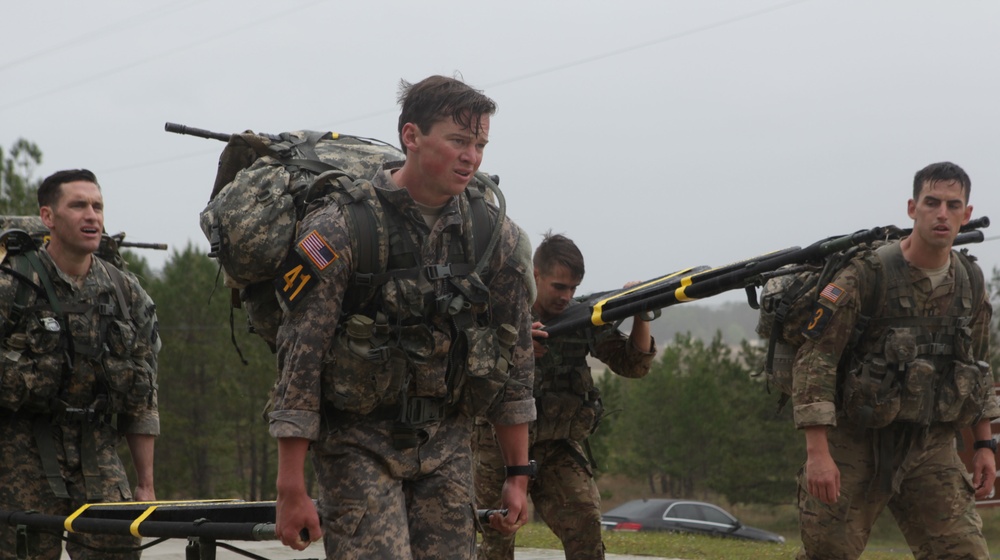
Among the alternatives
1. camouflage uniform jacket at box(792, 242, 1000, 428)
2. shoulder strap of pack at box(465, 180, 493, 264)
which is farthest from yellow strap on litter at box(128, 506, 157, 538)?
camouflage uniform jacket at box(792, 242, 1000, 428)

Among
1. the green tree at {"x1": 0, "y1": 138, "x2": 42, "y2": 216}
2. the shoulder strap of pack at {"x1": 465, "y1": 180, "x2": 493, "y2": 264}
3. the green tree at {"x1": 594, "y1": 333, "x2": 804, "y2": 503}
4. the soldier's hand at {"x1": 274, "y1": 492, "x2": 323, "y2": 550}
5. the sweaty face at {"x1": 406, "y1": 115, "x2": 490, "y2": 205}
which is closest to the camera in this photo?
the soldier's hand at {"x1": 274, "y1": 492, "x2": 323, "y2": 550}

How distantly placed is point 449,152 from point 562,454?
3.62 meters

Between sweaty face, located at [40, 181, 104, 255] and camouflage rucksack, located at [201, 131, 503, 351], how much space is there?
1985mm

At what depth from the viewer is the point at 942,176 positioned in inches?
240

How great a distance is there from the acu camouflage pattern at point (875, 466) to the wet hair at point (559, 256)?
1.54m

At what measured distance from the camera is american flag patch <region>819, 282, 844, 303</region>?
607 cm

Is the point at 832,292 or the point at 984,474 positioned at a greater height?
the point at 832,292

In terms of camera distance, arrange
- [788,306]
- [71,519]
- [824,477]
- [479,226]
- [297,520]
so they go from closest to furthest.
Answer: [297,520], [479,226], [71,519], [824,477], [788,306]

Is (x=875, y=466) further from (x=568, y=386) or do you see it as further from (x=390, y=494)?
(x=390, y=494)

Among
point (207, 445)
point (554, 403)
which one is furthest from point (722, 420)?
point (554, 403)

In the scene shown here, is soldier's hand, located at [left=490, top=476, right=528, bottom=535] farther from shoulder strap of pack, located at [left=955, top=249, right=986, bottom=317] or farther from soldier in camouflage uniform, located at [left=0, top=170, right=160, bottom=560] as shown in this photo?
shoulder strap of pack, located at [left=955, top=249, right=986, bottom=317]

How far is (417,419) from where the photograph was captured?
13.8 ft

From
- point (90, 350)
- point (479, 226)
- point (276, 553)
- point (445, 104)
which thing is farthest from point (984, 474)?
point (276, 553)

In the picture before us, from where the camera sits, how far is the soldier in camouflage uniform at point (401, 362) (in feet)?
13.3
